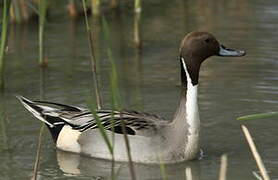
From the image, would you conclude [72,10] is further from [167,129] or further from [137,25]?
[167,129]

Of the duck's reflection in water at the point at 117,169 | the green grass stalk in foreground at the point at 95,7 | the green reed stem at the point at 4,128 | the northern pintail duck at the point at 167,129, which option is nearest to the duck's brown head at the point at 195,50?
the northern pintail duck at the point at 167,129

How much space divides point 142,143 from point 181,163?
1.19ft

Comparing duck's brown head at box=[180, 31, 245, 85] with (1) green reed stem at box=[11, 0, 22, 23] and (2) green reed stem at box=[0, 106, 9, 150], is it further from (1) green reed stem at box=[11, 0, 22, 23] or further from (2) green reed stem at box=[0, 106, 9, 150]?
(1) green reed stem at box=[11, 0, 22, 23]

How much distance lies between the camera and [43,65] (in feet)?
34.2

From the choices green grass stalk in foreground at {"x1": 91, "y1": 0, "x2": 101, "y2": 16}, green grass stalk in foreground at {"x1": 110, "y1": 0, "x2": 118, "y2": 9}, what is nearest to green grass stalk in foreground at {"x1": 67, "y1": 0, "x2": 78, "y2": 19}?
green grass stalk in foreground at {"x1": 91, "y1": 0, "x2": 101, "y2": 16}

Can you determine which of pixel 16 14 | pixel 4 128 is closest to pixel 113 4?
pixel 16 14

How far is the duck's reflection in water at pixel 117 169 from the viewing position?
283 inches

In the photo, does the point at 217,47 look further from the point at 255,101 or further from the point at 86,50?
the point at 86,50

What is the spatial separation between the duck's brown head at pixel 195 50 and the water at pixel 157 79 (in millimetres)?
749

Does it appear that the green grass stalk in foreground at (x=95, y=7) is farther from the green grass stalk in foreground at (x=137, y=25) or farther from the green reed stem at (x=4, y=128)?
the green reed stem at (x=4, y=128)

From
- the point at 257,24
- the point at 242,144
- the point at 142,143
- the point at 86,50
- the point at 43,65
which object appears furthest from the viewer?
the point at 257,24

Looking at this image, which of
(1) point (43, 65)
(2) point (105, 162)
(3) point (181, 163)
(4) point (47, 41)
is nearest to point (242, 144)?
(3) point (181, 163)

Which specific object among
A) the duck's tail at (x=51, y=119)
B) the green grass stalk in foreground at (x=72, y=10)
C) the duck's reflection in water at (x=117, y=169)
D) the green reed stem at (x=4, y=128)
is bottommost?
the duck's reflection in water at (x=117, y=169)

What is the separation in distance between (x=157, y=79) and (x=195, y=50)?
8.10ft
